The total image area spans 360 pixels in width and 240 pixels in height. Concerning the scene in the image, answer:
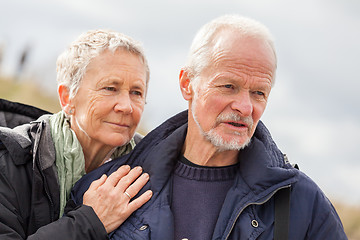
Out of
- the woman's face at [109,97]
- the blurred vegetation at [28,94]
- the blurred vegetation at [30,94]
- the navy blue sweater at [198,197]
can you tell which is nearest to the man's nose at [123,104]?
the woman's face at [109,97]

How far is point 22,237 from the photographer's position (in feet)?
8.54

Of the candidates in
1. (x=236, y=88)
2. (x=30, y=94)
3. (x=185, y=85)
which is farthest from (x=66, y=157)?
(x=30, y=94)

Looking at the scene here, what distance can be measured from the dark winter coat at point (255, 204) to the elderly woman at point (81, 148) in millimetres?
104

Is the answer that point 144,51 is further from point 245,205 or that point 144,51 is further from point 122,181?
point 245,205

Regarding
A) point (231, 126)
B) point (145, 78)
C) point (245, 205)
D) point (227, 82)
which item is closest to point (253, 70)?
point (227, 82)

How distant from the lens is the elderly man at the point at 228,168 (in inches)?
94.3

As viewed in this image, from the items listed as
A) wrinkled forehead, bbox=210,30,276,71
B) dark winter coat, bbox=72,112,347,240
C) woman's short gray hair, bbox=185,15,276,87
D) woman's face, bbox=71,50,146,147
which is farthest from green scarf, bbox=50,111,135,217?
wrinkled forehead, bbox=210,30,276,71

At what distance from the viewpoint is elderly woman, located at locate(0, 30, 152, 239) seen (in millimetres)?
2605

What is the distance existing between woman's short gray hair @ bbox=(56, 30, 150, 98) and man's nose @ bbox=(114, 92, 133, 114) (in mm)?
269

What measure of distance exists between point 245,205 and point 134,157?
81 centimetres

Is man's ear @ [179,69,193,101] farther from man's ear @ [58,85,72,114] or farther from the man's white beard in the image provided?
man's ear @ [58,85,72,114]

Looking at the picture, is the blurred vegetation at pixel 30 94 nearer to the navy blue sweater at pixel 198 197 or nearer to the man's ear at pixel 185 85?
the man's ear at pixel 185 85

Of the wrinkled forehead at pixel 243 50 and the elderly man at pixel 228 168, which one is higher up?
the wrinkled forehead at pixel 243 50

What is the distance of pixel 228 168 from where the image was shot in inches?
106
